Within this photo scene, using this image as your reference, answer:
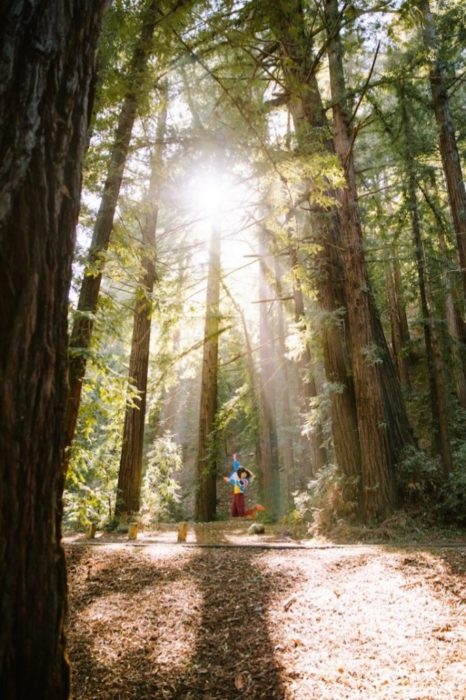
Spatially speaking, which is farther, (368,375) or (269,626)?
(368,375)

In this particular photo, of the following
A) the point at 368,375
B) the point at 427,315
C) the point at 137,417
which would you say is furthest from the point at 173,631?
the point at 427,315

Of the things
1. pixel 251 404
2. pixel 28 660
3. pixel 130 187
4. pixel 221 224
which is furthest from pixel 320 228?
pixel 28 660

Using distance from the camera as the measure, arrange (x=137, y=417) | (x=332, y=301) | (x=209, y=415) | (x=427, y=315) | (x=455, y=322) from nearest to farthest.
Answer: (x=332, y=301), (x=137, y=417), (x=427, y=315), (x=209, y=415), (x=455, y=322)

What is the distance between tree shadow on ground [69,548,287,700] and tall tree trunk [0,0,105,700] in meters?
0.77

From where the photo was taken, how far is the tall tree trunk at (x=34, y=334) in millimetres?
1646

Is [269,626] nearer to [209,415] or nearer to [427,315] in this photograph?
[209,415]

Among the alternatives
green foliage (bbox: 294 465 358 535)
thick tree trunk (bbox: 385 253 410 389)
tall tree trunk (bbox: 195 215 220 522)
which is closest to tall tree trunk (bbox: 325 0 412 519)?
green foliage (bbox: 294 465 358 535)

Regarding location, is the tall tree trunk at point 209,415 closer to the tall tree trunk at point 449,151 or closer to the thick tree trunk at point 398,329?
the tall tree trunk at point 449,151

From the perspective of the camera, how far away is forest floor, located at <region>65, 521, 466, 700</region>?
2301 millimetres

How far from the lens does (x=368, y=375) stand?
7.26 m

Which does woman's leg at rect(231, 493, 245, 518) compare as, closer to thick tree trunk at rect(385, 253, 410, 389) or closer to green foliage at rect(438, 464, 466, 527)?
green foliage at rect(438, 464, 466, 527)

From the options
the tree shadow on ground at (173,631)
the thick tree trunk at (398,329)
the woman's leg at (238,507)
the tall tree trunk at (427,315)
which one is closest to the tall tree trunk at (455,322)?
the tall tree trunk at (427,315)

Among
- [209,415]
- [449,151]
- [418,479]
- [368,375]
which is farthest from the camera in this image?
[209,415]

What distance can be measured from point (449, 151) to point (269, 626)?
10.3 m
